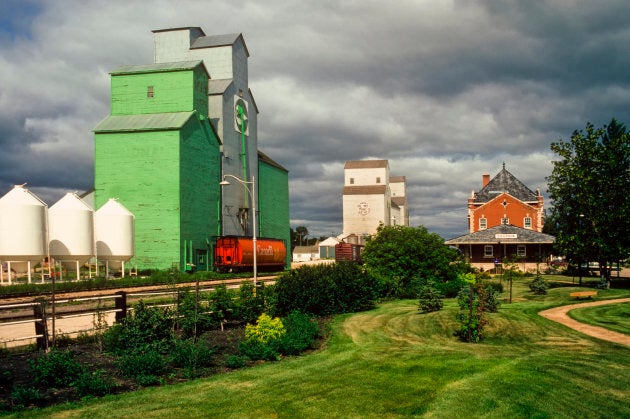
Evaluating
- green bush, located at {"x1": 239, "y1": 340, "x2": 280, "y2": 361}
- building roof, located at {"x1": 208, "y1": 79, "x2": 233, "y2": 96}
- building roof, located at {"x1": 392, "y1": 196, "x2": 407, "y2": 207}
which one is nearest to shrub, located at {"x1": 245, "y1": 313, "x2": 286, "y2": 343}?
green bush, located at {"x1": 239, "y1": 340, "x2": 280, "y2": 361}

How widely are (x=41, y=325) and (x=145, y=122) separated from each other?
38.9 meters

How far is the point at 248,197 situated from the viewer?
2470 inches

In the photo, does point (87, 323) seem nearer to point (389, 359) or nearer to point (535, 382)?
point (389, 359)

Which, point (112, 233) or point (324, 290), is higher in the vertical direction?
point (112, 233)

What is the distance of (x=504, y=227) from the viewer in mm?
63781

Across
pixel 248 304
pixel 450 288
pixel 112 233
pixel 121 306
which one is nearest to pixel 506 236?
pixel 450 288

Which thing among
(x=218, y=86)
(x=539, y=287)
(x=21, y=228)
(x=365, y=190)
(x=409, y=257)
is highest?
(x=218, y=86)

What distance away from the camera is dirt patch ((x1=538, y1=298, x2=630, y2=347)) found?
708 inches

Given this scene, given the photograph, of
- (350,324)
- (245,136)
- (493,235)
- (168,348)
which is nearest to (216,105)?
(245,136)

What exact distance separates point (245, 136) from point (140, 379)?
2040 inches

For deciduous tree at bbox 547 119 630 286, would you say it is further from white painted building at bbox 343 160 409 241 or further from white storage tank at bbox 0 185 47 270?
white painted building at bbox 343 160 409 241

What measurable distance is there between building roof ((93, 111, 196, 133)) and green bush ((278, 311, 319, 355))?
34.5m

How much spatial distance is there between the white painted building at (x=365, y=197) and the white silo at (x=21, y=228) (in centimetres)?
6982

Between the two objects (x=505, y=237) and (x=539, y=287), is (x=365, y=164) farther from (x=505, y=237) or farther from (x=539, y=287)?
(x=539, y=287)
